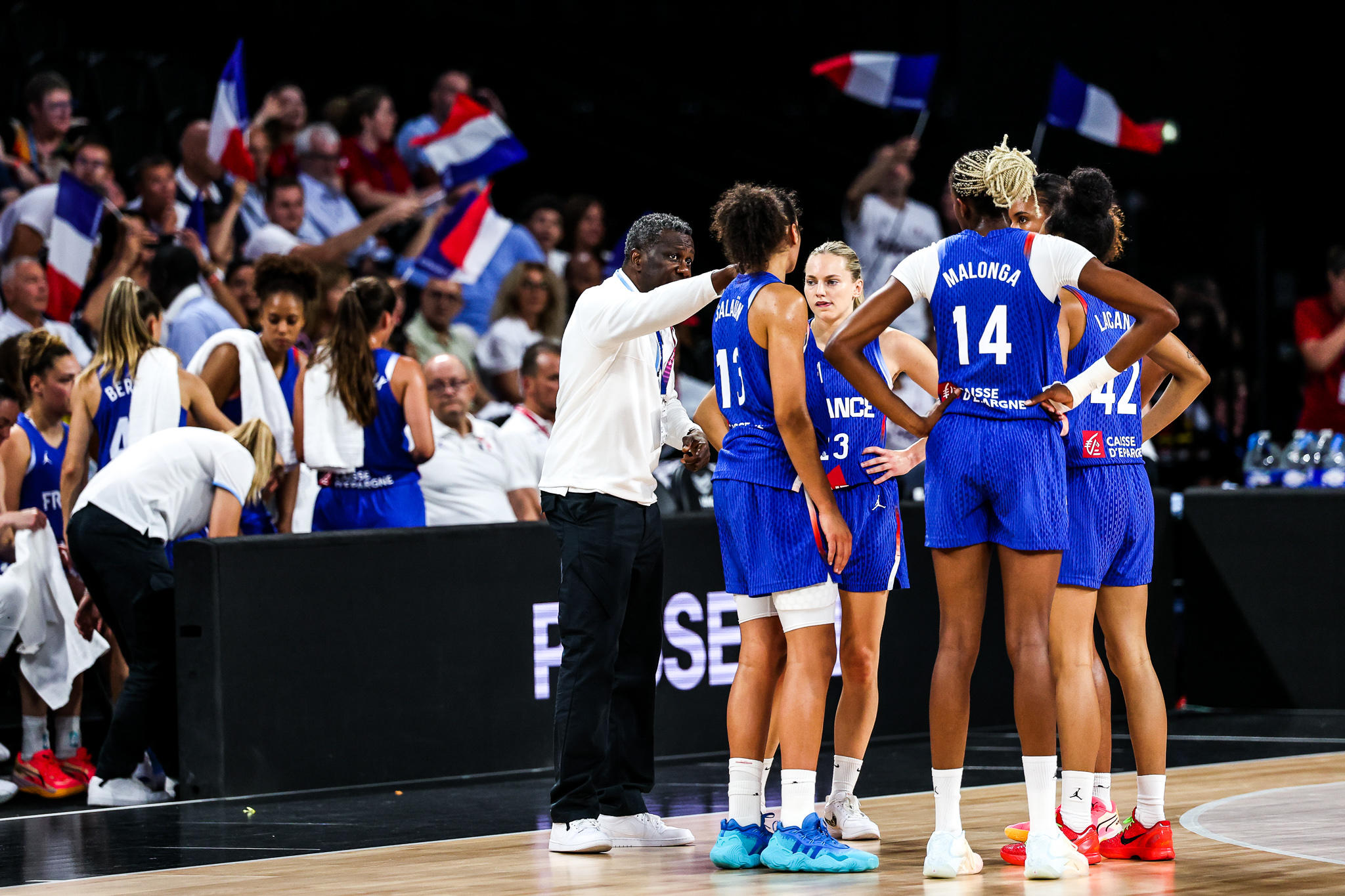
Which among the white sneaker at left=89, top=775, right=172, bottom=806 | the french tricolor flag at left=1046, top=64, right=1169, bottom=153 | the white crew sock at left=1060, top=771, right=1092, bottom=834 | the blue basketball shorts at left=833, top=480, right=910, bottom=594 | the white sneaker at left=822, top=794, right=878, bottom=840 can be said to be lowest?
the white sneaker at left=89, top=775, right=172, bottom=806

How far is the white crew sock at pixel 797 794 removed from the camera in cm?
507

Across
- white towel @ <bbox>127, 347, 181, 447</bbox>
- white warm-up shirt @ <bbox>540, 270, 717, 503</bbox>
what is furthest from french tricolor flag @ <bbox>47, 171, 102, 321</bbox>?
white warm-up shirt @ <bbox>540, 270, 717, 503</bbox>

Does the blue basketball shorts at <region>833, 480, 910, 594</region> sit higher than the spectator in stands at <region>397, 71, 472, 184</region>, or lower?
lower

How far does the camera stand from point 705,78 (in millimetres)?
15414

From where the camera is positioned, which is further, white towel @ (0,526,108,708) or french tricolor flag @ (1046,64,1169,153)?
french tricolor flag @ (1046,64,1169,153)

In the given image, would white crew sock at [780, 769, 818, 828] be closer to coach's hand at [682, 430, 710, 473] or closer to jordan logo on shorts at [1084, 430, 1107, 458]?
coach's hand at [682, 430, 710, 473]

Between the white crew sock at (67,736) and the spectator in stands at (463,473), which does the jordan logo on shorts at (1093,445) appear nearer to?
the spectator in stands at (463,473)

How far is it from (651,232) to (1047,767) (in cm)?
204

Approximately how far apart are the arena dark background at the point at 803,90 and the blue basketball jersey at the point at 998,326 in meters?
8.41

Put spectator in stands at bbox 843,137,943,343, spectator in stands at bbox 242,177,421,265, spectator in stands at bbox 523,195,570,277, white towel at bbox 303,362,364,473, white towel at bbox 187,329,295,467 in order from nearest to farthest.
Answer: white towel at bbox 303,362,364,473 < white towel at bbox 187,329,295,467 < spectator in stands at bbox 242,177,421,265 < spectator in stands at bbox 523,195,570,277 < spectator in stands at bbox 843,137,943,343

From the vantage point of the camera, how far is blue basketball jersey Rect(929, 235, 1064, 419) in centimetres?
483

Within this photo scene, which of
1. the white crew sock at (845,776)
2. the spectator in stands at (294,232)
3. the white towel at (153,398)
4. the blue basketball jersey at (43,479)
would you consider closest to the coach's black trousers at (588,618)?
the white crew sock at (845,776)

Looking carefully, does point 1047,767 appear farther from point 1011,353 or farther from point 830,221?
point 830,221

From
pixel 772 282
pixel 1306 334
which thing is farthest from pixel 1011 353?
pixel 1306 334
